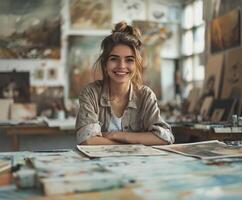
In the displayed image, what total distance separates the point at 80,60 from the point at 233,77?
3595mm

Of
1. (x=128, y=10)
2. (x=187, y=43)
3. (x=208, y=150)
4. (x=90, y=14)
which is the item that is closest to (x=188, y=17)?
(x=187, y=43)

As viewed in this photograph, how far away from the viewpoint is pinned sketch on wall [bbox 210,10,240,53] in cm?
466

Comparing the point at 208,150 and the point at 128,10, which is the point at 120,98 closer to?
the point at 208,150

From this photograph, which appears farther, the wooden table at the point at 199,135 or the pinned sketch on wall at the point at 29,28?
the pinned sketch on wall at the point at 29,28

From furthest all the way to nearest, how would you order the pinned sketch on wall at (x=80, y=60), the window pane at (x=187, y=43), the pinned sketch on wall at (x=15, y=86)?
the window pane at (x=187, y=43) → the pinned sketch on wall at (x=80, y=60) → the pinned sketch on wall at (x=15, y=86)

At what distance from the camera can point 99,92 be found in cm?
239

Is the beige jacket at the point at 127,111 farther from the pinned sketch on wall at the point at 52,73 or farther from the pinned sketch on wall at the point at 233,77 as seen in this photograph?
the pinned sketch on wall at the point at 52,73

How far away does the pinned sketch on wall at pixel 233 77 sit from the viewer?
4297 millimetres

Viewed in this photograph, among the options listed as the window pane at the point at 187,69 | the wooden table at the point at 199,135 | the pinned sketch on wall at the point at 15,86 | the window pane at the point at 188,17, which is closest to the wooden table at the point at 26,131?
the wooden table at the point at 199,135

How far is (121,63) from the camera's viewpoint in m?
2.29

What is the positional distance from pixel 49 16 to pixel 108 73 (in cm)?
528

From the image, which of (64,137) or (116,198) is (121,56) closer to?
(116,198)

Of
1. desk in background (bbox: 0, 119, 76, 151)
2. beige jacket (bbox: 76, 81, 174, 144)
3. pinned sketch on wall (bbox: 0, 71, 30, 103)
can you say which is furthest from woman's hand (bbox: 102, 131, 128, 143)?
pinned sketch on wall (bbox: 0, 71, 30, 103)

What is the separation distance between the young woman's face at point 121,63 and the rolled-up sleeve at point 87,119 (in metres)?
0.19
